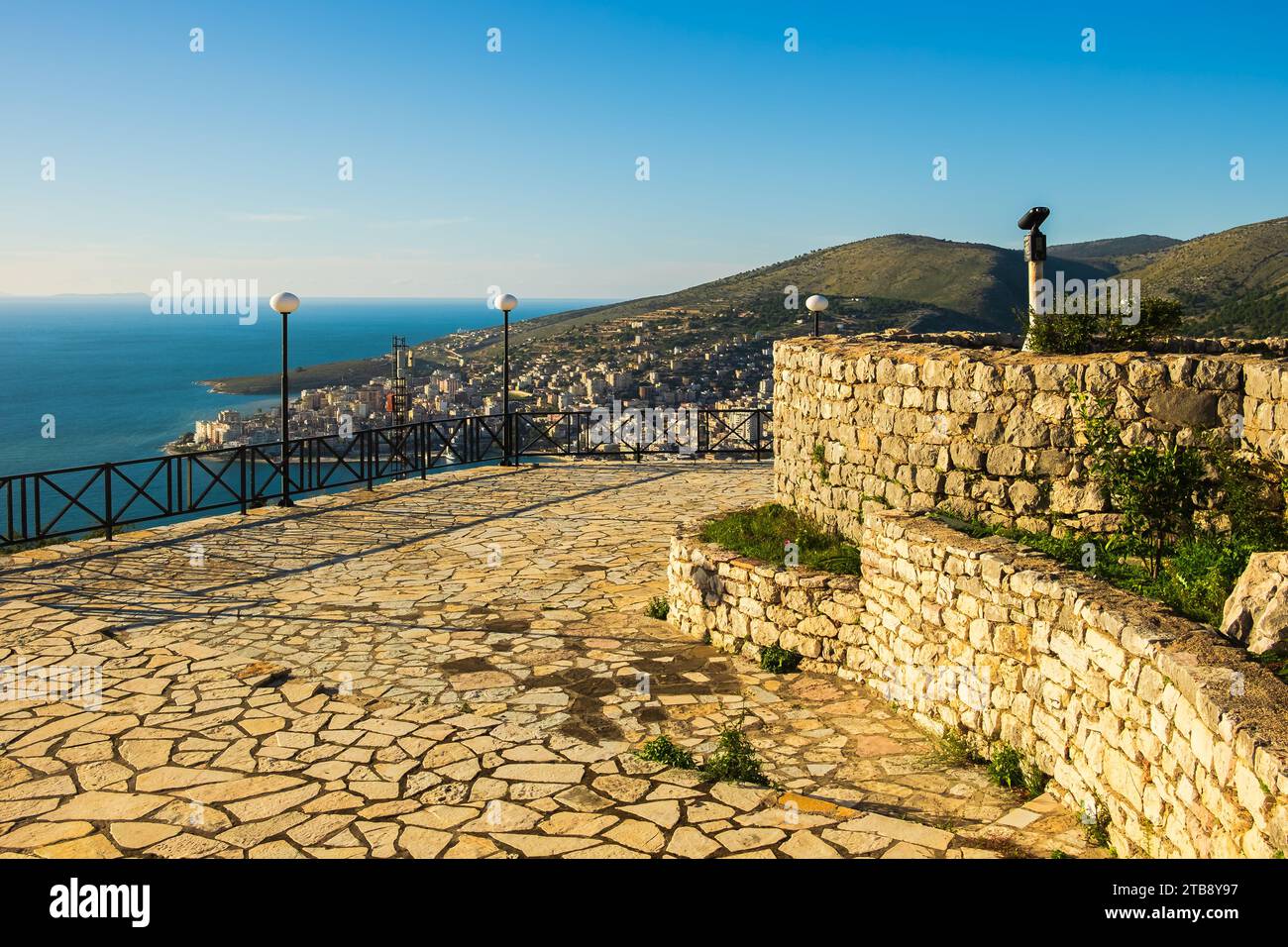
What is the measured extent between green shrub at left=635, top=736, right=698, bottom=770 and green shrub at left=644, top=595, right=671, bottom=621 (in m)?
2.59

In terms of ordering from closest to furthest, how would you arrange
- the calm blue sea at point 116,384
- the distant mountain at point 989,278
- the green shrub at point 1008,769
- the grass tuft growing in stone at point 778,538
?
1. the green shrub at point 1008,769
2. the grass tuft growing in stone at point 778,538
3. the distant mountain at point 989,278
4. the calm blue sea at point 116,384

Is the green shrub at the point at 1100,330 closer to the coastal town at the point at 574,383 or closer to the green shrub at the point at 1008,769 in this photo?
the green shrub at the point at 1008,769

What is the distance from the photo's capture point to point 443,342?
6575cm

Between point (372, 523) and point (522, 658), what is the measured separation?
538 centimetres

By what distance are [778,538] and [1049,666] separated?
11.5ft

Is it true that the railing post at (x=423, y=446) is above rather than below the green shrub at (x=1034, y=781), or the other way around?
above

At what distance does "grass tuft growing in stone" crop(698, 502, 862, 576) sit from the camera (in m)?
7.27

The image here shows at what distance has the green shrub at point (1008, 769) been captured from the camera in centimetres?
486

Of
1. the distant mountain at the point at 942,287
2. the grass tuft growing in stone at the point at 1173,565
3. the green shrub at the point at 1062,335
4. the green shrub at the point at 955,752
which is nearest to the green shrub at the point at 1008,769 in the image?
the green shrub at the point at 955,752

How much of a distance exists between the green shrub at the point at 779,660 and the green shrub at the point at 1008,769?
2018mm

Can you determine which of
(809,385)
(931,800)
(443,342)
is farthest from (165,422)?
(931,800)

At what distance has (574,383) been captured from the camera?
27953 millimetres

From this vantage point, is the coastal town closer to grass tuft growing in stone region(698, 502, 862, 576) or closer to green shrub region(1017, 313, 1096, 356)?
green shrub region(1017, 313, 1096, 356)
